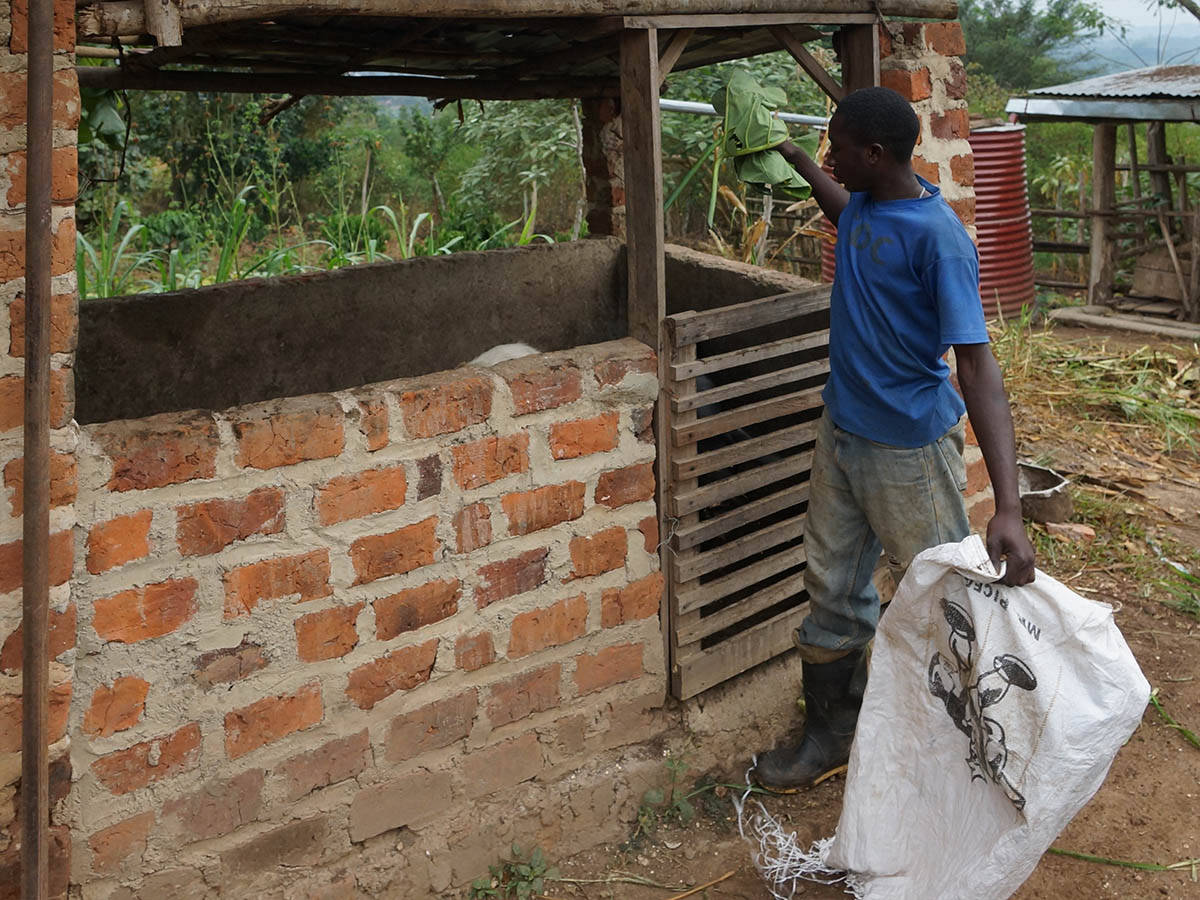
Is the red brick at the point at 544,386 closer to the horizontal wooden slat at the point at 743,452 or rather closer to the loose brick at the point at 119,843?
the horizontal wooden slat at the point at 743,452

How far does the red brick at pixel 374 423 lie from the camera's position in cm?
252

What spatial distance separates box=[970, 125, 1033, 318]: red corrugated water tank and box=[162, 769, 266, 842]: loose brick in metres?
7.78

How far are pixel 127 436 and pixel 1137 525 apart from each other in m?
4.19

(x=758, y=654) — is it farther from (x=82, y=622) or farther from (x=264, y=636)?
(x=82, y=622)

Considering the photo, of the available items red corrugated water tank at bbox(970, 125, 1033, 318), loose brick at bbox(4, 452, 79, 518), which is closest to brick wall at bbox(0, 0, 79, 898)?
loose brick at bbox(4, 452, 79, 518)

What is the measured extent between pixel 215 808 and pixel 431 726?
1.69 feet

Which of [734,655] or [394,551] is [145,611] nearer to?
[394,551]

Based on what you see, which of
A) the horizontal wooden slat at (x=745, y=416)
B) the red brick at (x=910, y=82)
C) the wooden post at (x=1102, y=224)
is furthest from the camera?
the wooden post at (x=1102, y=224)

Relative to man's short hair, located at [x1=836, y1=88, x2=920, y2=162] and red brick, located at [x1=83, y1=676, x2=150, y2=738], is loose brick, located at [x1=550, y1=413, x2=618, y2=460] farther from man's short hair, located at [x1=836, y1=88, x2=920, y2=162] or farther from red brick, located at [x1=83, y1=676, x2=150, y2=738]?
red brick, located at [x1=83, y1=676, x2=150, y2=738]

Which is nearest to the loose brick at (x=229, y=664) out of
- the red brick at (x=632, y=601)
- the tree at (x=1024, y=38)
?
the red brick at (x=632, y=601)

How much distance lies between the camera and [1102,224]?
32.6ft

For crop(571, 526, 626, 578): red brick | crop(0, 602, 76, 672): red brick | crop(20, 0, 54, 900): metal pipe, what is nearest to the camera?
crop(20, 0, 54, 900): metal pipe

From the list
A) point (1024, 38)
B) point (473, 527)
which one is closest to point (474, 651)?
point (473, 527)

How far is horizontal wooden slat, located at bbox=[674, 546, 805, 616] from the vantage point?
123 inches
